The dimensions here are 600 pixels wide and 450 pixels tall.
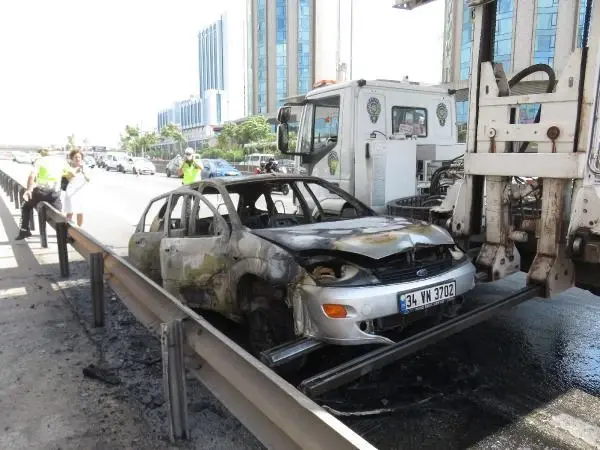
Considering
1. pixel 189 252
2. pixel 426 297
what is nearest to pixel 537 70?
pixel 426 297

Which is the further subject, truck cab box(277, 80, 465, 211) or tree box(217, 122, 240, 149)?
tree box(217, 122, 240, 149)

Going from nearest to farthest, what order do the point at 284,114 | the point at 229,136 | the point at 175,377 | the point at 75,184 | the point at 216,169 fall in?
the point at 175,377 < the point at 284,114 < the point at 75,184 < the point at 216,169 < the point at 229,136

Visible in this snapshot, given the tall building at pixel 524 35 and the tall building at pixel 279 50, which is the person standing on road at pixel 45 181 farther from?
the tall building at pixel 279 50

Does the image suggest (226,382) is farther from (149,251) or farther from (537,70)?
(537,70)

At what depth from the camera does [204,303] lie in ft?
14.6

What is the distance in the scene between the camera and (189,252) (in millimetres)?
4566

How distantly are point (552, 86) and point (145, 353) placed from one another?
432 centimetres

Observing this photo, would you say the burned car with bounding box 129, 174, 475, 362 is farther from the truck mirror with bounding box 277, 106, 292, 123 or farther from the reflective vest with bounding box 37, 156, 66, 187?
the reflective vest with bounding box 37, 156, 66, 187

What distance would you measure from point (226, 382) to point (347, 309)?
3.59 ft

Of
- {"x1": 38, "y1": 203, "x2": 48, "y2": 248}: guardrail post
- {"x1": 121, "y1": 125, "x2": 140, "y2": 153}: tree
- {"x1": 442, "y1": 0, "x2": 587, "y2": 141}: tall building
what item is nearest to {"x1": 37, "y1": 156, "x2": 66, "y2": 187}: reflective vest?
{"x1": 38, "y1": 203, "x2": 48, "y2": 248}: guardrail post

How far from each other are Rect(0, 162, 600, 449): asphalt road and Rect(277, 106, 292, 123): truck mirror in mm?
4171

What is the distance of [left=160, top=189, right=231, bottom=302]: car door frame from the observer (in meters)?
4.23

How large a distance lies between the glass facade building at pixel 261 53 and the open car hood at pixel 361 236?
7945cm

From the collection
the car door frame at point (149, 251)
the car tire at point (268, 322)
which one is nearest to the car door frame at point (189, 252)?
the car door frame at point (149, 251)
